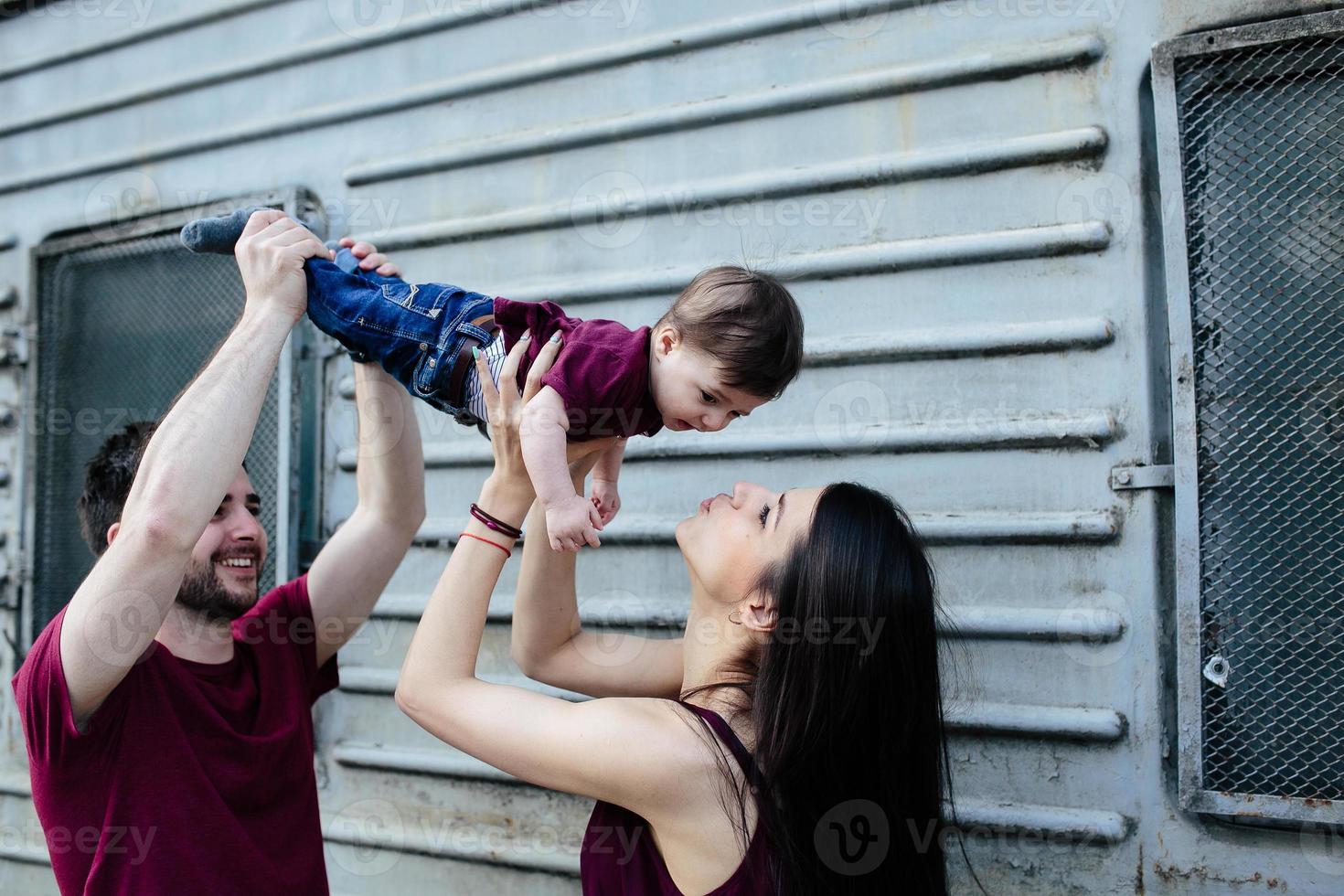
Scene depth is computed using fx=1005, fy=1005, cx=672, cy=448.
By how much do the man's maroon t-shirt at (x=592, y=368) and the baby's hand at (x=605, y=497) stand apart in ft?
0.74

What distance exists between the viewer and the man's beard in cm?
258

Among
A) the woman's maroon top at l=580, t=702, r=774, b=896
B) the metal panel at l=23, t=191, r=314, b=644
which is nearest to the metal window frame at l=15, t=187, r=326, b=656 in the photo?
the metal panel at l=23, t=191, r=314, b=644

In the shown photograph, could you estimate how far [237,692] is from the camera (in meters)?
2.57

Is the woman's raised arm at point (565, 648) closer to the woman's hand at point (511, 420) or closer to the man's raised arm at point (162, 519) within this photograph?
the woman's hand at point (511, 420)

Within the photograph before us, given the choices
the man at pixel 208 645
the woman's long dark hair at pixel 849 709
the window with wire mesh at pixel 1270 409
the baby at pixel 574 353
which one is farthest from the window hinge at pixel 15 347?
the window with wire mesh at pixel 1270 409

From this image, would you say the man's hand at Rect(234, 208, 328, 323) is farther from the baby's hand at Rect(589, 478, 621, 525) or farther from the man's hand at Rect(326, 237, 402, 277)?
the baby's hand at Rect(589, 478, 621, 525)

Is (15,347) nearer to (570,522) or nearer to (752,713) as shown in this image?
(570,522)

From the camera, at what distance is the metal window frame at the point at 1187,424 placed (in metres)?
2.37

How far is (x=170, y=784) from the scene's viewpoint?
7.53ft

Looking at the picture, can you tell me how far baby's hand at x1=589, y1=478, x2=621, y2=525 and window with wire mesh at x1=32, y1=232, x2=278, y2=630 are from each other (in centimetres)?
179

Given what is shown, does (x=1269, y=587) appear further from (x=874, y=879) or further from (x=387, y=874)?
(x=387, y=874)

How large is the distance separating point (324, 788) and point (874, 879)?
2.13 meters

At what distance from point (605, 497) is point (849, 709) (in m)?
0.84

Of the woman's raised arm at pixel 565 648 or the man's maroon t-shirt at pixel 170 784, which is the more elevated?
the woman's raised arm at pixel 565 648
